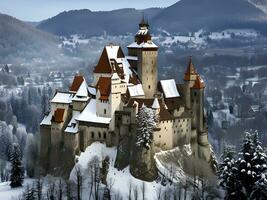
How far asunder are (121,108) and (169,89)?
978 centimetres

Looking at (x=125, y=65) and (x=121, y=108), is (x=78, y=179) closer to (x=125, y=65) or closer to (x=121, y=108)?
(x=121, y=108)

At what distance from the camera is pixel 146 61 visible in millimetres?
93562

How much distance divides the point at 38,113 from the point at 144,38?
87.3m

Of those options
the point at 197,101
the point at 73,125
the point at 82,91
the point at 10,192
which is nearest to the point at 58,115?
the point at 73,125

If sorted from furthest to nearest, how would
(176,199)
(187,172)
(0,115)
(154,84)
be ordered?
(0,115), (154,84), (187,172), (176,199)

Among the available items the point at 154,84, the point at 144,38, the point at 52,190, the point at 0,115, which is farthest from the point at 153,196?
the point at 0,115

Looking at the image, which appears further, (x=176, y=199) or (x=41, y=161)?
(x=41, y=161)

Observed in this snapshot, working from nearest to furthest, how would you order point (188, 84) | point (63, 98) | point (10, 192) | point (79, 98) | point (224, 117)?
point (10, 192), point (79, 98), point (188, 84), point (63, 98), point (224, 117)

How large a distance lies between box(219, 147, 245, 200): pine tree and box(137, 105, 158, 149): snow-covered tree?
48.5ft

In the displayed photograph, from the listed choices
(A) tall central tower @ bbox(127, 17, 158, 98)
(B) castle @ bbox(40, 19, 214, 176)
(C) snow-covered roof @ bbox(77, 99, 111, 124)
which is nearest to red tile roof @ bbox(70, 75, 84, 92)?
(B) castle @ bbox(40, 19, 214, 176)

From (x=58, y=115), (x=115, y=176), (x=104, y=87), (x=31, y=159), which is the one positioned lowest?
(x=31, y=159)

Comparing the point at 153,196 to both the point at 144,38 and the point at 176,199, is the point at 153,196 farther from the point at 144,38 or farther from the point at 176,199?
the point at 144,38

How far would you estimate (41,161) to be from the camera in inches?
3767

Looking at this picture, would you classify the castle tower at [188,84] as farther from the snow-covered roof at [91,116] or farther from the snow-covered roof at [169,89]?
the snow-covered roof at [91,116]
